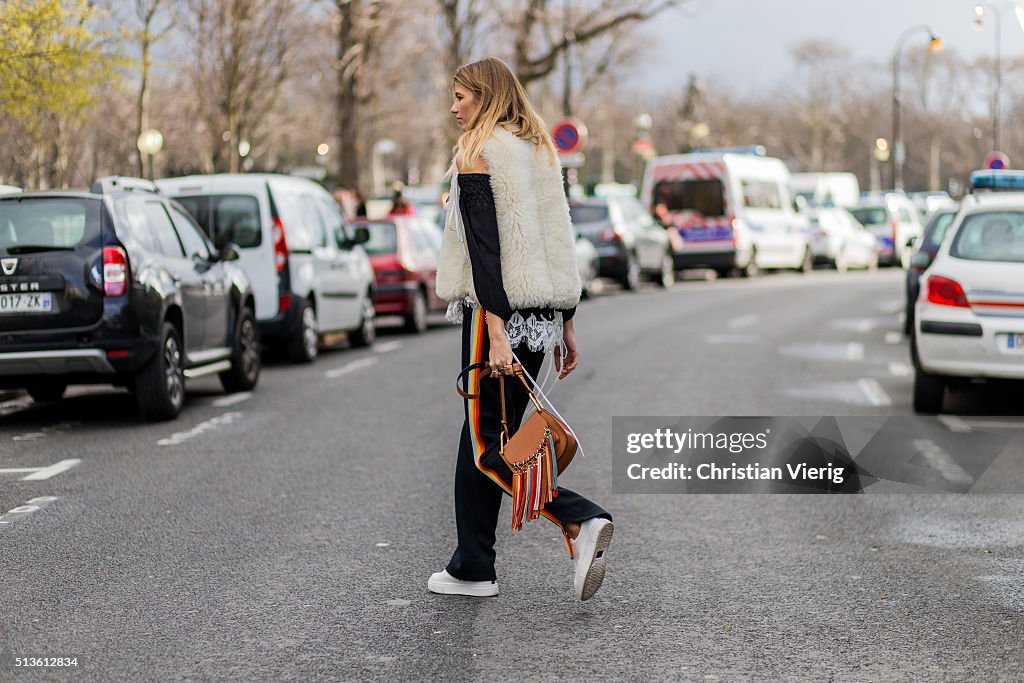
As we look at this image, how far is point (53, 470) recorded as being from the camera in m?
8.58

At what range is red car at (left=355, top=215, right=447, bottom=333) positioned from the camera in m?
18.8

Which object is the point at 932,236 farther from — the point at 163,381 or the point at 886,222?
the point at 886,222

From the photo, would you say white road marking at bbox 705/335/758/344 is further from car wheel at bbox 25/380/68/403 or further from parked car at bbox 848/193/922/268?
parked car at bbox 848/193/922/268

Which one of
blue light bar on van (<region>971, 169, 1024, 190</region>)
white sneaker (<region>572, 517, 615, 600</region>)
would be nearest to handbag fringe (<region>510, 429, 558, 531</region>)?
white sneaker (<region>572, 517, 615, 600</region>)

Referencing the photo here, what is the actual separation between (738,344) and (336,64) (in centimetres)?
1499

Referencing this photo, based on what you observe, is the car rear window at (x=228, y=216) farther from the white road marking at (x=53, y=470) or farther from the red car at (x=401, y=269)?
the white road marking at (x=53, y=470)

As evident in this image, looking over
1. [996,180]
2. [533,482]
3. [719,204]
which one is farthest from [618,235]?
[533,482]

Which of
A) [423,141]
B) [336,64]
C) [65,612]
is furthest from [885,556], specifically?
[423,141]

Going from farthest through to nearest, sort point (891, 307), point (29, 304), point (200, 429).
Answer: point (891, 307) → point (200, 429) → point (29, 304)

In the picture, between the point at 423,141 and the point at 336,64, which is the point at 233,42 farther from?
the point at 423,141

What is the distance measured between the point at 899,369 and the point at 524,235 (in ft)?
32.1

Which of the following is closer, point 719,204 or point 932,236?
point 932,236

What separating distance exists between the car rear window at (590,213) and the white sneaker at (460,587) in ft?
75.8

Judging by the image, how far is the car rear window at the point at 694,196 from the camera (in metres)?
31.9
